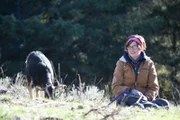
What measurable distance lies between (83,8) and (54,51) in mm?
2599

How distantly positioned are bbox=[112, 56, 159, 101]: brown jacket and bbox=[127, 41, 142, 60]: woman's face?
0.45 feet

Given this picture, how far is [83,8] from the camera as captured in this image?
24.6m

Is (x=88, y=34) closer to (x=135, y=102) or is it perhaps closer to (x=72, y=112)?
(x=135, y=102)

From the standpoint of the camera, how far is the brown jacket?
24.3 ft

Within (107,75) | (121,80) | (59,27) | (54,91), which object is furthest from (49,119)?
(107,75)

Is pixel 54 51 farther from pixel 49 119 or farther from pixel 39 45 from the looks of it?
pixel 49 119

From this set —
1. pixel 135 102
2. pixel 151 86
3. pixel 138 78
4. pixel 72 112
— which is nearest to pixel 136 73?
pixel 138 78

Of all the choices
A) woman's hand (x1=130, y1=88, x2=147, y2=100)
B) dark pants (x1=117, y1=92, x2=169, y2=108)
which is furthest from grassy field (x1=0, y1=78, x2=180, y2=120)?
woman's hand (x1=130, y1=88, x2=147, y2=100)

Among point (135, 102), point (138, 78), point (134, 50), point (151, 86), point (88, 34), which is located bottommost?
point (135, 102)

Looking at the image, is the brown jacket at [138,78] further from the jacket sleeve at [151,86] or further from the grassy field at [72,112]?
the grassy field at [72,112]

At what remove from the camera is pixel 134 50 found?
24.1 ft

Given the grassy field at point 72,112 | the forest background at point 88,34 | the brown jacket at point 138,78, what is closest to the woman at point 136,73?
the brown jacket at point 138,78

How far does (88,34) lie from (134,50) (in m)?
16.8

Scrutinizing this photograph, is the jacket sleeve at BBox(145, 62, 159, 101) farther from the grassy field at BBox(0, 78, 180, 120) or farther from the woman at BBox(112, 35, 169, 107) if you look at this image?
the grassy field at BBox(0, 78, 180, 120)
